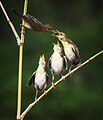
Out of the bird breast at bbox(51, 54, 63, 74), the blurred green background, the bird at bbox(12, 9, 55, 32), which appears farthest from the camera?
the blurred green background

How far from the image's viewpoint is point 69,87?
4.86 metres

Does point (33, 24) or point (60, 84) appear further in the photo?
point (60, 84)

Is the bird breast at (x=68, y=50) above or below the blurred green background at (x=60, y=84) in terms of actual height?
above

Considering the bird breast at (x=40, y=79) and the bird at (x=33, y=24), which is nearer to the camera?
the bird at (x=33, y=24)

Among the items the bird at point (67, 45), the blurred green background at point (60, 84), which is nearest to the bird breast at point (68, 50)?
the bird at point (67, 45)

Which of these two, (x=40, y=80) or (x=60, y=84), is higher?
(x=40, y=80)

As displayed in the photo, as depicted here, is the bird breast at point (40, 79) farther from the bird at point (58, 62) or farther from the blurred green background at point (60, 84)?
the blurred green background at point (60, 84)

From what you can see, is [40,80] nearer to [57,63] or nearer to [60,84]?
[57,63]

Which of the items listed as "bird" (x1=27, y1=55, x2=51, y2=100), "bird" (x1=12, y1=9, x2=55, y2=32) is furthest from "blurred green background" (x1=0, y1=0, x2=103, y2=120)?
"bird" (x1=12, y1=9, x2=55, y2=32)

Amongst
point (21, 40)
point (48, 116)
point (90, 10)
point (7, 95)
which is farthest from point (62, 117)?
point (21, 40)

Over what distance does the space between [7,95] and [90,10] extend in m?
2.81

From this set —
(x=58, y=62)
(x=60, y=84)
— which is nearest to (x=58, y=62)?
(x=58, y=62)

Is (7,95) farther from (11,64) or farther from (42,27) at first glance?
(42,27)

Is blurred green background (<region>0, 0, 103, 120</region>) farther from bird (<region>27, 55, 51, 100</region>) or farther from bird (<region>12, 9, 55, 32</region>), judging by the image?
bird (<region>12, 9, 55, 32</region>)
